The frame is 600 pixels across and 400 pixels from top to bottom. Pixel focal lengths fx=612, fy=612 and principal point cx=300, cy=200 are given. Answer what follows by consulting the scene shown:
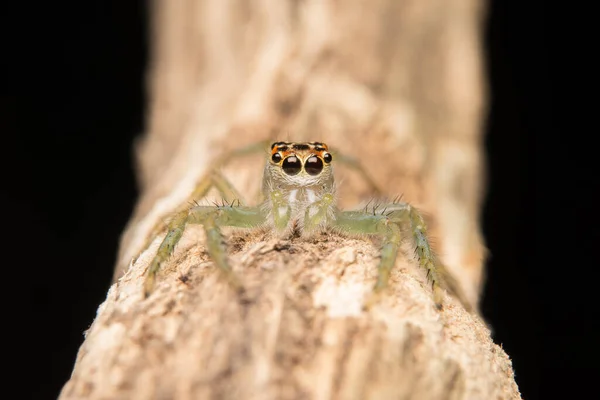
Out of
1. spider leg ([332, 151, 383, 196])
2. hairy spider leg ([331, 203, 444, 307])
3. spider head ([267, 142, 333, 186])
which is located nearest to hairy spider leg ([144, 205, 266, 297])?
spider head ([267, 142, 333, 186])

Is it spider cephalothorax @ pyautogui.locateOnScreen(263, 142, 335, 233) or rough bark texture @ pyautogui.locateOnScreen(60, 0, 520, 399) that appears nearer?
rough bark texture @ pyautogui.locateOnScreen(60, 0, 520, 399)

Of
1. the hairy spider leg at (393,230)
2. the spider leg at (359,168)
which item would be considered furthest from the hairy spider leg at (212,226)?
the spider leg at (359,168)

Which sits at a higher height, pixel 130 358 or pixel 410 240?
pixel 410 240

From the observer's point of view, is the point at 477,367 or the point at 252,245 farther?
the point at 252,245

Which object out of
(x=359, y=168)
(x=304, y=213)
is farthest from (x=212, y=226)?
(x=359, y=168)

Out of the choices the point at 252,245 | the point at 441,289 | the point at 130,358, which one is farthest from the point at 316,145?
the point at 130,358

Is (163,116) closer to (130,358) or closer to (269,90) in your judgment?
(269,90)

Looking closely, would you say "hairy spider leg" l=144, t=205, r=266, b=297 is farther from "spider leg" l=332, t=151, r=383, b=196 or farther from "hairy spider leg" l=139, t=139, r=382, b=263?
"spider leg" l=332, t=151, r=383, b=196
